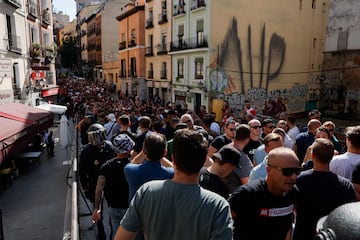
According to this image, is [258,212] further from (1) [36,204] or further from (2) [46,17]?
(2) [46,17]

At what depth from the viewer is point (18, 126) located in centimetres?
966

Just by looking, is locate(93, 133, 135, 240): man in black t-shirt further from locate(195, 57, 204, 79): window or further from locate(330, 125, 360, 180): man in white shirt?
locate(195, 57, 204, 79): window

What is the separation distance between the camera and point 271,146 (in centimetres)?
409

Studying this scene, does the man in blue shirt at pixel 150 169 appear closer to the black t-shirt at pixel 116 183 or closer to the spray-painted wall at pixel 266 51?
the black t-shirt at pixel 116 183

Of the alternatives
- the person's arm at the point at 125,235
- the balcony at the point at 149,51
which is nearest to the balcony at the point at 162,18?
the balcony at the point at 149,51

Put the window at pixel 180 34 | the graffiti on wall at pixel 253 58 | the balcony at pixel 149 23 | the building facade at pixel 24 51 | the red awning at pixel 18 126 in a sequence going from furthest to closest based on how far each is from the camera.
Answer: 1. the balcony at pixel 149 23
2. the window at pixel 180 34
3. the graffiti on wall at pixel 253 58
4. the building facade at pixel 24 51
5. the red awning at pixel 18 126

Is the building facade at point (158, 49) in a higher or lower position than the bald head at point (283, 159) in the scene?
higher

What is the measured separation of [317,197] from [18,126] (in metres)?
9.51

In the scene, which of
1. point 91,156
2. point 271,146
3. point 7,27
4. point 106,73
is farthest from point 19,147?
point 106,73

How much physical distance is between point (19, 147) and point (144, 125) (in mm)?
5438

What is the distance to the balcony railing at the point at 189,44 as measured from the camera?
20.3m

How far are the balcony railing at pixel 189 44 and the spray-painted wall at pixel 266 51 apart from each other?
720 millimetres

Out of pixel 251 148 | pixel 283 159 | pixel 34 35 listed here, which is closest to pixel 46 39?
pixel 34 35

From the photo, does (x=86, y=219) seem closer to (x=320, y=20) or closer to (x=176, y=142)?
(x=176, y=142)
